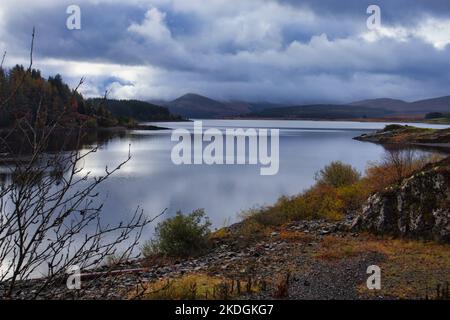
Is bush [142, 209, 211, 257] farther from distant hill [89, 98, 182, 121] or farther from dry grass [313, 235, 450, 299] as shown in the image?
distant hill [89, 98, 182, 121]

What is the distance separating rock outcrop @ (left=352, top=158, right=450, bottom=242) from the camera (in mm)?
15648

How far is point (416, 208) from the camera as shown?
16.4m

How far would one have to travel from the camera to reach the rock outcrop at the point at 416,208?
51.3ft

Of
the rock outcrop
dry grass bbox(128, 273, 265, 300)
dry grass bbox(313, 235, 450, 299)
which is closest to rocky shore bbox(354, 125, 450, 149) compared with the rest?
the rock outcrop

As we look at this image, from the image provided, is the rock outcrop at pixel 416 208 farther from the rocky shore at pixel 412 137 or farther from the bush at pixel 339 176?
the rocky shore at pixel 412 137

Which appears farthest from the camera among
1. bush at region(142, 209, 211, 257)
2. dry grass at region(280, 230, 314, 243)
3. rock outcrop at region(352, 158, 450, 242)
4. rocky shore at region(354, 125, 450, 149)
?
rocky shore at region(354, 125, 450, 149)

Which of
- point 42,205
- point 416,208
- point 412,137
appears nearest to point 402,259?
point 416,208

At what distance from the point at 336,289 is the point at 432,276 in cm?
263

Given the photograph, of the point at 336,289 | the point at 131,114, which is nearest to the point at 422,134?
the point at 336,289

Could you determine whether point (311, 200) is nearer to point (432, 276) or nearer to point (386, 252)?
point (386, 252)
